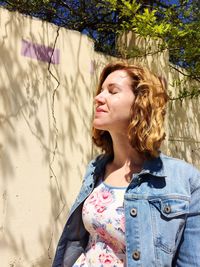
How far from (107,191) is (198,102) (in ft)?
→ 11.6

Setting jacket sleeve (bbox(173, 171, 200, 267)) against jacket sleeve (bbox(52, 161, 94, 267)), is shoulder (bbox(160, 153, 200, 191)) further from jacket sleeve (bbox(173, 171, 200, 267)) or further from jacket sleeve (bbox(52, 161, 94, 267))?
jacket sleeve (bbox(52, 161, 94, 267))

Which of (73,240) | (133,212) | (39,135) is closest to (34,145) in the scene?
(39,135)

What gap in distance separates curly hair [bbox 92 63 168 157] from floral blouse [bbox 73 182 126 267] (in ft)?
0.67

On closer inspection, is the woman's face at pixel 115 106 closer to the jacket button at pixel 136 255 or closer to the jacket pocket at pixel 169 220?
the jacket pocket at pixel 169 220

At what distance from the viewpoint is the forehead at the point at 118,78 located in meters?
1.70

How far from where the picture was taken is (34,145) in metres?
2.94

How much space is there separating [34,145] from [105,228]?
156 cm

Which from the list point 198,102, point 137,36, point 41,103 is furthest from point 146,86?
point 198,102

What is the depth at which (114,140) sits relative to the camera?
1728 mm

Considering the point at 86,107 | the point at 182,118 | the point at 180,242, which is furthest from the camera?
the point at 182,118

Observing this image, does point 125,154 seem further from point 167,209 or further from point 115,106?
point 167,209

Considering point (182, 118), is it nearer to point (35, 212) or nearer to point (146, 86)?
point (35, 212)

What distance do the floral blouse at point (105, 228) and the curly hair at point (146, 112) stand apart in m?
0.20

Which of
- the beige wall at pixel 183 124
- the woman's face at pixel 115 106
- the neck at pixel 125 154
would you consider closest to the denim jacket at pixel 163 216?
the neck at pixel 125 154
